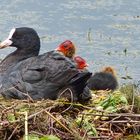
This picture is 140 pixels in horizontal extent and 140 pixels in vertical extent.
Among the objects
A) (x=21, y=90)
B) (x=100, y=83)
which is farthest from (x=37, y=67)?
(x=100, y=83)

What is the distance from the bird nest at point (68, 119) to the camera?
21.7 ft

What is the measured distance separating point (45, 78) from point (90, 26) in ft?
27.9

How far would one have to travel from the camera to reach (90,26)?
637 inches

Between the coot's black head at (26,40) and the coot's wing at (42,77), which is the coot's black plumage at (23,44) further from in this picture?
the coot's wing at (42,77)

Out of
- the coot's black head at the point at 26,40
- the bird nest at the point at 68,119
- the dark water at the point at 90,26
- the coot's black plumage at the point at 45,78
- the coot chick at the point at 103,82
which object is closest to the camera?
the bird nest at the point at 68,119

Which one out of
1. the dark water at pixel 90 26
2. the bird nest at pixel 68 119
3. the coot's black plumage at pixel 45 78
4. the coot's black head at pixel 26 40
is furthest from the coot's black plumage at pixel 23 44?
the dark water at pixel 90 26

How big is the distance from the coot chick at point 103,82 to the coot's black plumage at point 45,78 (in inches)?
48.1

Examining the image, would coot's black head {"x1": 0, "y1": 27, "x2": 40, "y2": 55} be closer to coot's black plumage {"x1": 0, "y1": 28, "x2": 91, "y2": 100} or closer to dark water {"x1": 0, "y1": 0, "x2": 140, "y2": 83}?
coot's black plumage {"x1": 0, "y1": 28, "x2": 91, "y2": 100}

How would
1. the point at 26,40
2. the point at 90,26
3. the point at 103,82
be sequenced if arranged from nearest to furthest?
1. the point at 26,40
2. the point at 103,82
3. the point at 90,26

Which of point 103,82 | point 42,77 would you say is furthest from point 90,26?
point 42,77

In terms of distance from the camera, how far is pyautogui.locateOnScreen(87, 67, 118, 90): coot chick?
30.4 feet

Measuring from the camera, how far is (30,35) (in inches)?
347

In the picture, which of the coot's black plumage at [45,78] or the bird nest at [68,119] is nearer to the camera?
the bird nest at [68,119]

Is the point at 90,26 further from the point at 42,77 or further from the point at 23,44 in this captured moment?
the point at 42,77
